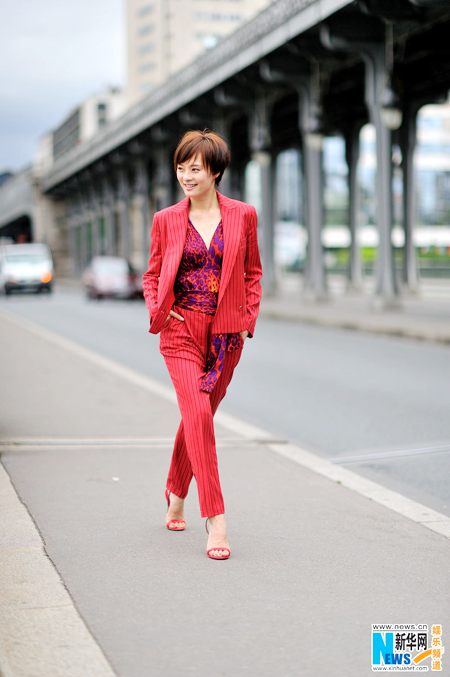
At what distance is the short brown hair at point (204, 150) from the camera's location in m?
4.18

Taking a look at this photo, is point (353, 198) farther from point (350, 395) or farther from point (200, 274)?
point (200, 274)

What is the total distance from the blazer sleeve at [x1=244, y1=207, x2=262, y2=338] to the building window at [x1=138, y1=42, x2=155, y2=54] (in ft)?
475

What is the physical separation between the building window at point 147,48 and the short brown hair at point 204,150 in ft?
475

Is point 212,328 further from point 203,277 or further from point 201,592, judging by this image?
point 201,592

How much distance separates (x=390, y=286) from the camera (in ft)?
71.9

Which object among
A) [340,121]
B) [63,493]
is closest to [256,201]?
[340,121]

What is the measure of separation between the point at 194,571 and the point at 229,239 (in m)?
1.37

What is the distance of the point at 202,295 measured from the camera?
4.19m

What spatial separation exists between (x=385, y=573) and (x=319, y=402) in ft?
17.7

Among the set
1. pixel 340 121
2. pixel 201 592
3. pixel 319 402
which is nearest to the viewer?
pixel 201 592

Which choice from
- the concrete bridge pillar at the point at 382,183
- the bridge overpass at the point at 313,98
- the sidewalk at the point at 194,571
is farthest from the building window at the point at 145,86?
the sidewalk at the point at 194,571

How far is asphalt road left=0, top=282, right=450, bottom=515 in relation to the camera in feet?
21.2

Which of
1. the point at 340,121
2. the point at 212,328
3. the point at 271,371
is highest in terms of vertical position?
the point at 340,121

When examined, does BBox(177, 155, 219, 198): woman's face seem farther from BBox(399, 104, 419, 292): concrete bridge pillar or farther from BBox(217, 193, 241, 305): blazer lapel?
BBox(399, 104, 419, 292): concrete bridge pillar
